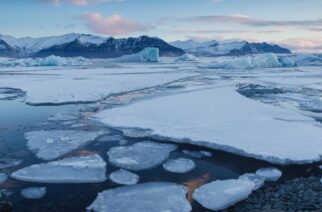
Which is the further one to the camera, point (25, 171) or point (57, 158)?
point (57, 158)

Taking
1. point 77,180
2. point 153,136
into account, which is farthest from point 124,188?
point 153,136

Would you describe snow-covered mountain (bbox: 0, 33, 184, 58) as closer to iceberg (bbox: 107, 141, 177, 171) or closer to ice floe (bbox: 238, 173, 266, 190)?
iceberg (bbox: 107, 141, 177, 171)

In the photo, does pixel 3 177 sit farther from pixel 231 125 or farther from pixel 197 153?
pixel 231 125

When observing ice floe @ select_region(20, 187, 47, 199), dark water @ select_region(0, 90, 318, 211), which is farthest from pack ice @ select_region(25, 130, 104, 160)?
ice floe @ select_region(20, 187, 47, 199)

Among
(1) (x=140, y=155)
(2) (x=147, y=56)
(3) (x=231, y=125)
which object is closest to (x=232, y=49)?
(2) (x=147, y=56)

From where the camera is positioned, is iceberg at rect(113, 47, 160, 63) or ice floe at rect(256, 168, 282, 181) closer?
ice floe at rect(256, 168, 282, 181)

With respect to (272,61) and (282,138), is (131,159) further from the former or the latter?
(272,61)
